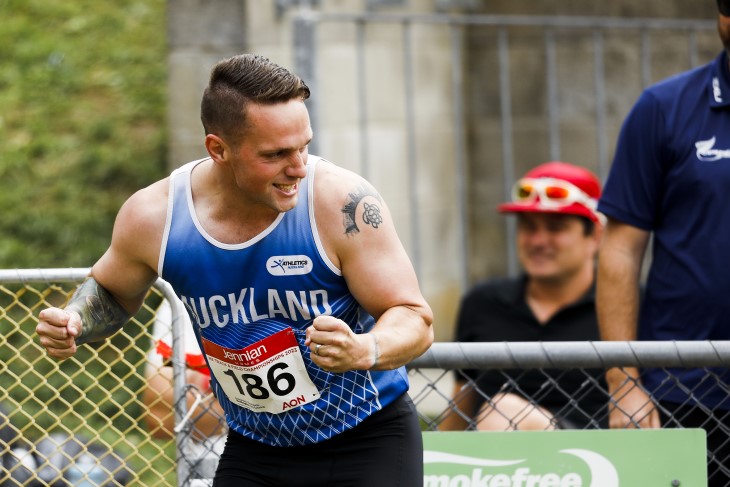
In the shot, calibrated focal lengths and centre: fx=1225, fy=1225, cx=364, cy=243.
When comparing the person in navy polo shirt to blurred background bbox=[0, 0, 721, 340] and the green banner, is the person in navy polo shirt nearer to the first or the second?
the green banner

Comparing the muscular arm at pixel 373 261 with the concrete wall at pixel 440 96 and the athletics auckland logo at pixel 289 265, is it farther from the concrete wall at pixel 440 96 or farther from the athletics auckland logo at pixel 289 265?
the concrete wall at pixel 440 96

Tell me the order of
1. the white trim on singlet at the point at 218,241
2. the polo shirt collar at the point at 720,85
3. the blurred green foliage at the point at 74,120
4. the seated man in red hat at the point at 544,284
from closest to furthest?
the white trim on singlet at the point at 218,241
the polo shirt collar at the point at 720,85
the seated man in red hat at the point at 544,284
the blurred green foliage at the point at 74,120

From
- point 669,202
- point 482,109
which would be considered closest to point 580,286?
point 669,202

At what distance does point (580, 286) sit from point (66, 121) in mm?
4347

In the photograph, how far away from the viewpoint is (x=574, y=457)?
11.8 feet

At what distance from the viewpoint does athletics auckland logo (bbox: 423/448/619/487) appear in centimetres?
360

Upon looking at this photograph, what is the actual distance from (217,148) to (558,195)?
2476mm

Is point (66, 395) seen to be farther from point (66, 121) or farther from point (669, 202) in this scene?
point (669, 202)

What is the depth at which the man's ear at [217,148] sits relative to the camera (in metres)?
3.09

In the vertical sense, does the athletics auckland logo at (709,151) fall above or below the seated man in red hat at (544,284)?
above

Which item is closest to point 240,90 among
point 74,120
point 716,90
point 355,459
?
point 355,459

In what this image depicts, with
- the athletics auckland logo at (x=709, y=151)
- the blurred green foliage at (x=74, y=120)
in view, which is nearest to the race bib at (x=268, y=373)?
the athletics auckland logo at (x=709, y=151)

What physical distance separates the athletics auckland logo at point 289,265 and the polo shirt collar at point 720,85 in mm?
1624

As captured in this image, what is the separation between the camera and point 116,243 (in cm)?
334
